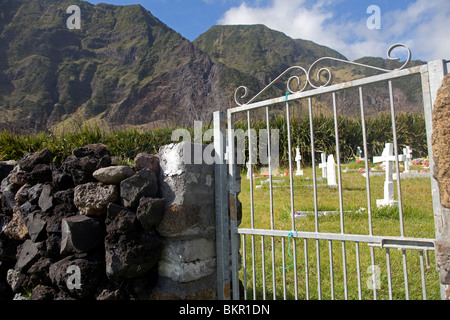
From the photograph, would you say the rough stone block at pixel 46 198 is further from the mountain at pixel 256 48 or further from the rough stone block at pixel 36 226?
the mountain at pixel 256 48

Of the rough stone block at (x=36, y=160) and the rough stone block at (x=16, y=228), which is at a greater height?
the rough stone block at (x=36, y=160)

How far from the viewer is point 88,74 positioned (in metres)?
48.7

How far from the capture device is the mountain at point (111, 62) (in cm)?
3991

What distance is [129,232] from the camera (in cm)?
220

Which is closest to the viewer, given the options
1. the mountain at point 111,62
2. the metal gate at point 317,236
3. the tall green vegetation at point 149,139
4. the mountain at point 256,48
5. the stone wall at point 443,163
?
the stone wall at point 443,163

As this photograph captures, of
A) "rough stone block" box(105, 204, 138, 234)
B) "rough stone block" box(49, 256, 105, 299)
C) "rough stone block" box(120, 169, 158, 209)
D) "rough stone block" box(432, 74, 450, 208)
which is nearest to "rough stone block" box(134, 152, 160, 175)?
"rough stone block" box(120, 169, 158, 209)

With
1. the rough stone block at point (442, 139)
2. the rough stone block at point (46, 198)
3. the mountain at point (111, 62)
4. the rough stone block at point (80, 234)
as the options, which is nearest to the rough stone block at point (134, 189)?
the rough stone block at point (80, 234)

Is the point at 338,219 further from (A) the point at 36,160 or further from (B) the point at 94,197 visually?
(A) the point at 36,160

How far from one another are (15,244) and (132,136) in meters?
5.41

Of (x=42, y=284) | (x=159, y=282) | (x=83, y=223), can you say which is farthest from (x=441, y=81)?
(x=42, y=284)

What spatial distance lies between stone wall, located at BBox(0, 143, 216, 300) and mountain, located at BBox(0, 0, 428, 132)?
104 feet

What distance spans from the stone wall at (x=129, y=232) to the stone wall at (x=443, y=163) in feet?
4.96
